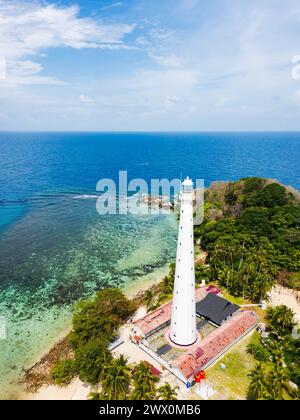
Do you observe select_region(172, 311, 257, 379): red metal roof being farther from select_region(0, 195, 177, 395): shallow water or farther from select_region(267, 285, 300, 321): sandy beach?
select_region(0, 195, 177, 395): shallow water

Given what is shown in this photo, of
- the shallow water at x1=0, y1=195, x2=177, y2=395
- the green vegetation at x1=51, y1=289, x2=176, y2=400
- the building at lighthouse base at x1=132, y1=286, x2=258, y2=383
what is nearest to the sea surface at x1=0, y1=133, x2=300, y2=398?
the shallow water at x1=0, y1=195, x2=177, y2=395

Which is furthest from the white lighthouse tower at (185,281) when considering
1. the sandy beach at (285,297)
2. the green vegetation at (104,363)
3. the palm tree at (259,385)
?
the sandy beach at (285,297)

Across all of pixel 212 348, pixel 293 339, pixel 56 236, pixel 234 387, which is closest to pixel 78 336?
pixel 212 348

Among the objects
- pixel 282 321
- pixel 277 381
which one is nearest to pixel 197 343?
pixel 277 381

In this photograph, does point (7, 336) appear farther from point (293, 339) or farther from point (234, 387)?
point (293, 339)

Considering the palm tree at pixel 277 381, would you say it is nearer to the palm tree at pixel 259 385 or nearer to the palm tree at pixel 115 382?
the palm tree at pixel 259 385

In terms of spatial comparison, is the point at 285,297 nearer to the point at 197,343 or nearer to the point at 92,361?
the point at 197,343
